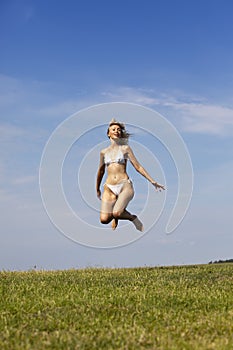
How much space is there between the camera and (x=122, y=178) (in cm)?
1398

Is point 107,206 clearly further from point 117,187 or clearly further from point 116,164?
point 116,164

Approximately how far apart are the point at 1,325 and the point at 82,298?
99.9 inches

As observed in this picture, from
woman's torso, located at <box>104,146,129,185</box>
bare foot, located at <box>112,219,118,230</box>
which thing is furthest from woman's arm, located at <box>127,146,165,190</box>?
bare foot, located at <box>112,219,118,230</box>

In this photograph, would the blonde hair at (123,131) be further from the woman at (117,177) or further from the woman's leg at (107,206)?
the woman's leg at (107,206)

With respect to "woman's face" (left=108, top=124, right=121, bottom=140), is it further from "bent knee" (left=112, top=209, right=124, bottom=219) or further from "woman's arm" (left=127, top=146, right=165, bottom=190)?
"bent knee" (left=112, top=209, right=124, bottom=219)

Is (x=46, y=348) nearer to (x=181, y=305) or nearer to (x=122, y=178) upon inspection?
(x=181, y=305)

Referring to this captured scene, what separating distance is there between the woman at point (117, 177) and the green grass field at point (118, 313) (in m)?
1.68

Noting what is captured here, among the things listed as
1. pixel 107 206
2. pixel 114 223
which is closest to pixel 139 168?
pixel 107 206

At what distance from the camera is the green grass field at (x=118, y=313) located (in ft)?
27.6

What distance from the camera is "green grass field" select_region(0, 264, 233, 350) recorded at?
8.42 m

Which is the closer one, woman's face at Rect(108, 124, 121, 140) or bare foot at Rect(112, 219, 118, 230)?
bare foot at Rect(112, 219, 118, 230)

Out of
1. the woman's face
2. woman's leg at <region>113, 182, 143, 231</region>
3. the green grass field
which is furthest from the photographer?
the woman's face

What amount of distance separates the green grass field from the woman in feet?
5.52

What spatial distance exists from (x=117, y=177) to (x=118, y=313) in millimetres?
4307
